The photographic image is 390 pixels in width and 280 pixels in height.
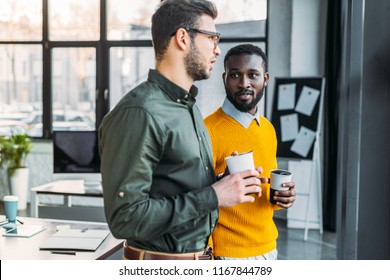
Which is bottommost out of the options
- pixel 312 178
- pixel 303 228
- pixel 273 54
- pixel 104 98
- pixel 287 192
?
pixel 303 228

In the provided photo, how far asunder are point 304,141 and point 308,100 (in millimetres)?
357

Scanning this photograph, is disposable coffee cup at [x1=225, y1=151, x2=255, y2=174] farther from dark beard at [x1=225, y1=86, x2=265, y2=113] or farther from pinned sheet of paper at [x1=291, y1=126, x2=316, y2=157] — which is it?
pinned sheet of paper at [x1=291, y1=126, x2=316, y2=157]

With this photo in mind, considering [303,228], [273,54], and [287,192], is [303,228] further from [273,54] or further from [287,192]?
[287,192]

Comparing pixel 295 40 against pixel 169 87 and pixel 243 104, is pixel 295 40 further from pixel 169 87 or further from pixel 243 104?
pixel 169 87

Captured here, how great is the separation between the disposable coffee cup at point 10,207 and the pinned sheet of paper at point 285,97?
260 cm

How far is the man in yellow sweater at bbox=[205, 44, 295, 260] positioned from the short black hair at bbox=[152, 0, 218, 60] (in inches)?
11.1

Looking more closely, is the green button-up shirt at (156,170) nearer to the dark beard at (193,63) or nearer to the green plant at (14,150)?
the dark beard at (193,63)

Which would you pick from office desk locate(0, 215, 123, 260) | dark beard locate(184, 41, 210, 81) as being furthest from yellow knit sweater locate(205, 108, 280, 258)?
office desk locate(0, 215, 123, 260)

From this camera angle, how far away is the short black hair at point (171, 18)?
1.09m

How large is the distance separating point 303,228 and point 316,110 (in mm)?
1079

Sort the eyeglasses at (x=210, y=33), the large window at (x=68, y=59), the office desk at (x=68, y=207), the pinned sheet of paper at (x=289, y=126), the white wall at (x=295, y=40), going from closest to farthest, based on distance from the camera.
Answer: the eyeglasses at (x=210, y=33), the office desk at (x=68, y=207), the pinned sheet of paper at (x=289, y=126), the white wall at (x=295, y=40), the large window at (x=68, y=59)

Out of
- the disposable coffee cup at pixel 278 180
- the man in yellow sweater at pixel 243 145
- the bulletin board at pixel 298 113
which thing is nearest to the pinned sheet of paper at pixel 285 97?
the bulletin board at pixel 298 113

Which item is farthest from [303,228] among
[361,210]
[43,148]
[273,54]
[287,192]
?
[287,192]

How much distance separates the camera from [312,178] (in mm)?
4270
